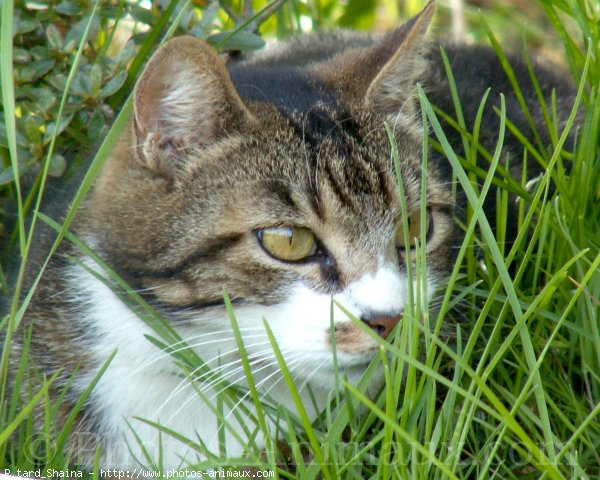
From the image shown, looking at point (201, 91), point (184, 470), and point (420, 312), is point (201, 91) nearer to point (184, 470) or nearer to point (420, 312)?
point (420, 312)

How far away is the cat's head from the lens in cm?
220

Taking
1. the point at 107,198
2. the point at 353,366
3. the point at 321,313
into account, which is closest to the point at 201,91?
the point at 107,198

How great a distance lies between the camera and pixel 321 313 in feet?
7.09

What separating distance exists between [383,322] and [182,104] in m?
0.70

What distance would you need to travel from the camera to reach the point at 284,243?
2.27 m

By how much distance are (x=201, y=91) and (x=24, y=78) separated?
3.04 feet

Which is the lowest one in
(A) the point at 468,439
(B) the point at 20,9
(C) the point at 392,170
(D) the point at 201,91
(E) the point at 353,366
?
(A) the point at 468,439

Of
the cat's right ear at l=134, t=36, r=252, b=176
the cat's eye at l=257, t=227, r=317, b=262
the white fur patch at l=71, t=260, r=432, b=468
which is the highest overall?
the cat's right ear at l=134, t=36, r=252, b=176

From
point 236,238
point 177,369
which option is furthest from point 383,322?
point 177,369

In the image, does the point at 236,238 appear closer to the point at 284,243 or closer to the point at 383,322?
the point at 284,243

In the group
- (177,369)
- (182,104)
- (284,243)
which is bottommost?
(177,369)

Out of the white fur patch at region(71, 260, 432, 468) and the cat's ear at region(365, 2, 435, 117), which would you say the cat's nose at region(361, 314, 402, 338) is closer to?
the white fur patch at region(71, 260, 432, 468)

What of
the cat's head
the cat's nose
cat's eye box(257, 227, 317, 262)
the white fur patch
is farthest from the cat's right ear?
the cat's nose

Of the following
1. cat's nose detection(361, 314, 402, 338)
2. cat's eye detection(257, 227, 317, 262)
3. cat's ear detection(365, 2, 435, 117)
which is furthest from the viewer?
cat's ear detection(365, 2, 435, 117)
